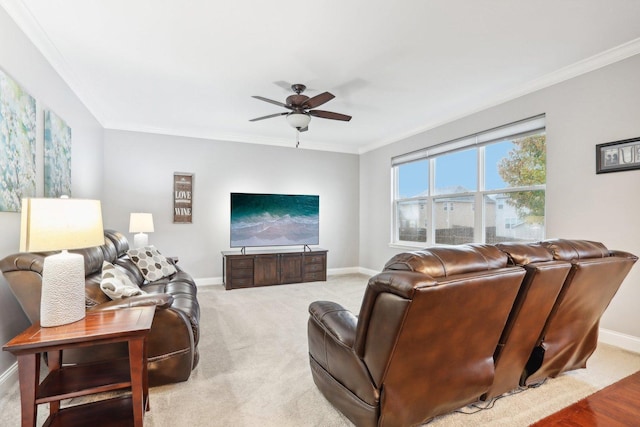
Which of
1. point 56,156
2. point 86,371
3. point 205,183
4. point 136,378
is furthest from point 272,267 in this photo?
point 136,378

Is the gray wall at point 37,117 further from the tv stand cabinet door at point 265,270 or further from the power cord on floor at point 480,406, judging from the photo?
the power cord on floor at point 480,406

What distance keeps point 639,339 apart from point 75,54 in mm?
5585

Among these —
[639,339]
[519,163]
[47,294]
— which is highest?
[519,163]

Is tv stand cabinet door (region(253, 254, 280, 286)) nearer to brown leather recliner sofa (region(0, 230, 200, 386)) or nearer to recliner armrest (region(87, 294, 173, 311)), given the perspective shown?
brown leather recliner sofa (region(0, 230, 200, 386))

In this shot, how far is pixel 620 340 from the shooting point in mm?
2850

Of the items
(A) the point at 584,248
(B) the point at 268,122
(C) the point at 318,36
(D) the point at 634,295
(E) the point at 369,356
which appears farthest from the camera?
(B) the point at 268,122

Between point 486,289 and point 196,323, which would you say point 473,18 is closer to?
point 486,289

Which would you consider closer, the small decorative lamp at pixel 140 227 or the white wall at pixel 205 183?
the small decorative lamp at pixel 140 227

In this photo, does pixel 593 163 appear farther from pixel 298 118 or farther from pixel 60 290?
pixel 60 290

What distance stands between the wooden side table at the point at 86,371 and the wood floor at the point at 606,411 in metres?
1.81

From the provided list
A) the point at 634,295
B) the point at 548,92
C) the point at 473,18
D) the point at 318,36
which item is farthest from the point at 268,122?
the point at 634,295

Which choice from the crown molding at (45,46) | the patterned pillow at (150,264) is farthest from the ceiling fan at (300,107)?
the patterned pillow at (150,264)

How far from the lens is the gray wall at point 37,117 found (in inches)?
83.1

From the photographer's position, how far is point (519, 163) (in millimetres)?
3775
